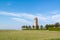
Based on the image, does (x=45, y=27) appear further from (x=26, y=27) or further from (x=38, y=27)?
(x=26, y=27)

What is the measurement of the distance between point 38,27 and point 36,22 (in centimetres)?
294

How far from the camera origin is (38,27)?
5653 cm

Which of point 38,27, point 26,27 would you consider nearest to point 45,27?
point 38,27

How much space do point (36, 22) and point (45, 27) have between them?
5.36 meters

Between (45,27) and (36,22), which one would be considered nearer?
(45,27)

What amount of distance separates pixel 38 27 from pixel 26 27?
16.5ft

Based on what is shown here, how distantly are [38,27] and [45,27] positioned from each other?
10.2 ft

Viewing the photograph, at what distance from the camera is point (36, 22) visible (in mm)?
Answer: 58625

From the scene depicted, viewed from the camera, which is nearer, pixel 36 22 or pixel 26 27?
pixel 26 27

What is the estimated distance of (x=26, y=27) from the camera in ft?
180
